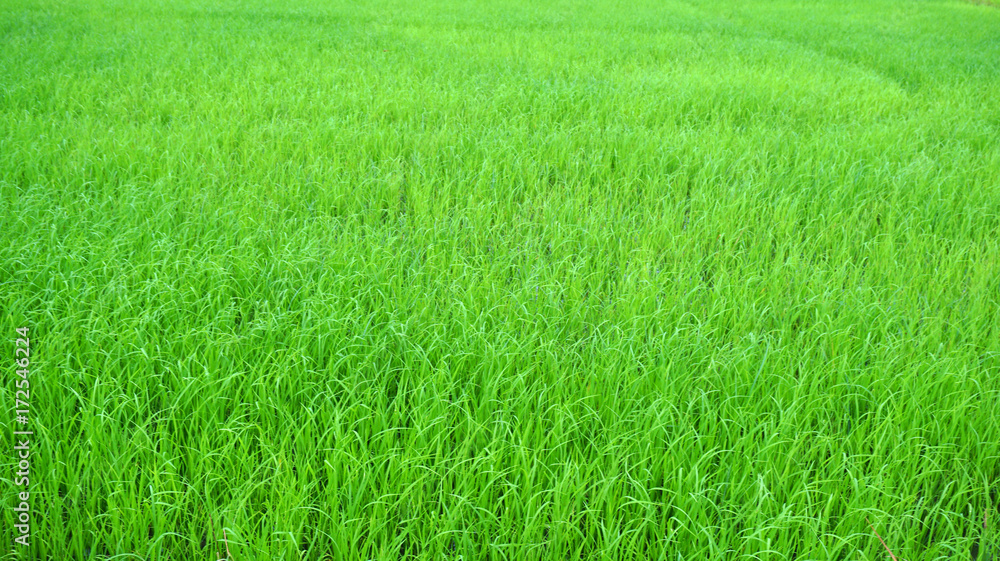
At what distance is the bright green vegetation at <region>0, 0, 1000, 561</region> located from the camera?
1.47m

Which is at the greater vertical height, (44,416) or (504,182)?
(504,182)

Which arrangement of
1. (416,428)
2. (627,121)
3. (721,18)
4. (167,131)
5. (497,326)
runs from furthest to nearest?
(721,18) → (627,121) → (167,131) → (497,326) → (416,428)

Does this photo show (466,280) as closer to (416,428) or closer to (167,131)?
(416,428)

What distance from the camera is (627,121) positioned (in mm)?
4832

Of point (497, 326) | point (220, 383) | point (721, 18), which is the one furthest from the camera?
point (721, 18)

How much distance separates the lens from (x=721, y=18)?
12086 millimetres

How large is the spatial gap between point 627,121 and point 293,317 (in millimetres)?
3476

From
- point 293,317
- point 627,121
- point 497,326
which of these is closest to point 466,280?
point 497,326

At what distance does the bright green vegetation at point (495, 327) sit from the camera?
1.47 m

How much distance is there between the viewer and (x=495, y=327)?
2084 mm

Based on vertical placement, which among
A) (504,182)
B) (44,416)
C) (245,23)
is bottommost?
(44,416)

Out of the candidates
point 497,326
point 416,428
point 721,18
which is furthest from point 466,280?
point 721,18

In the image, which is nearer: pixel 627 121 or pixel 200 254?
pixel 200 254

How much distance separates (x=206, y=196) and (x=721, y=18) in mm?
11809
